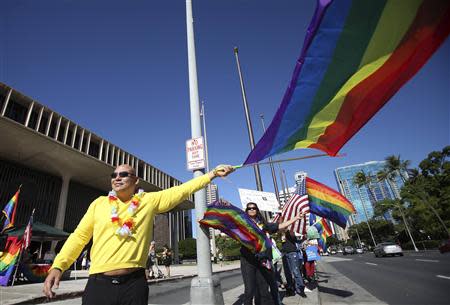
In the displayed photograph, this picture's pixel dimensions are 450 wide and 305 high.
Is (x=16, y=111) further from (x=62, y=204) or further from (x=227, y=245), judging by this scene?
(x=227, y=245)

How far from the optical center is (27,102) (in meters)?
24.9

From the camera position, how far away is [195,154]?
15.2ft

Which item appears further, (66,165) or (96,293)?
(66,165)

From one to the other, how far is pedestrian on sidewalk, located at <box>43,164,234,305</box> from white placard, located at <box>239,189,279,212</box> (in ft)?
18.1

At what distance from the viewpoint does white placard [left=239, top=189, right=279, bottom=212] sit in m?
8.13

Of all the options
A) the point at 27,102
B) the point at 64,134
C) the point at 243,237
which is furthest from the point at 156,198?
the point at 64,134

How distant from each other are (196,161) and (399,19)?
3.32 meters

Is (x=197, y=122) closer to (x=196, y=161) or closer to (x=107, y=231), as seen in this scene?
(x=196, y=161)

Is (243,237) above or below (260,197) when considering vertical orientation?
below

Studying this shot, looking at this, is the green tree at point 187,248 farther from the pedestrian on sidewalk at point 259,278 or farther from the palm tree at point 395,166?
the pedestrian on sidewalk at point 259,278

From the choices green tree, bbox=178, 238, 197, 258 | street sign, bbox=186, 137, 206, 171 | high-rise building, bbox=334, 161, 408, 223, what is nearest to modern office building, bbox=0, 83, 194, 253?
street sign, bbox=186, 137, 206, 171

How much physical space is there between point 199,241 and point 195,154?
150 cm

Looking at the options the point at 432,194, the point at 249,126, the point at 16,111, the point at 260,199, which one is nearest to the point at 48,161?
the point at 16,111

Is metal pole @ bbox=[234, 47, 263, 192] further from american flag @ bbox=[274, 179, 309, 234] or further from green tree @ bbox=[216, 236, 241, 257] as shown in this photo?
green tree @ bbox=[216, 236, 241, 257]
